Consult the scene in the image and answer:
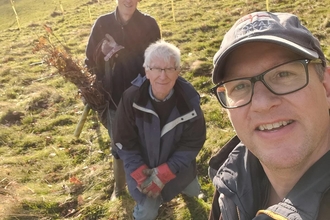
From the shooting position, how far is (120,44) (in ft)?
13.0

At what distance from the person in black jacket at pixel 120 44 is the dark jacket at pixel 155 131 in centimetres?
54

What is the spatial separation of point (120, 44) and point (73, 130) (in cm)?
357

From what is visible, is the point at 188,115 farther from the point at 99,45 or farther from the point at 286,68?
the point at 286,68

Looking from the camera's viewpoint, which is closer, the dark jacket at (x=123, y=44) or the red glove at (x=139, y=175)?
the red glove at (x=139, y=175)

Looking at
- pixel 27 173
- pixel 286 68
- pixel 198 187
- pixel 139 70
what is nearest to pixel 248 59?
pixel 286 68

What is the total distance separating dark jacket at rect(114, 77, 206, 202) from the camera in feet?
11.0

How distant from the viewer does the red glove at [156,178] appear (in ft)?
11.5

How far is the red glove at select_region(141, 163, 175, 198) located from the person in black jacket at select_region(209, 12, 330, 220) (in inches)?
65.9

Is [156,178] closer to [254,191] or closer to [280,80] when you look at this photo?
[254,191]

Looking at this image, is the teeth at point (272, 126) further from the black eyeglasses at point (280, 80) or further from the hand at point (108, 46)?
the hand at point (108, 46)

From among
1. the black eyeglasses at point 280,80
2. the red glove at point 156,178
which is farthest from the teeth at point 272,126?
the red glove at point 156,178

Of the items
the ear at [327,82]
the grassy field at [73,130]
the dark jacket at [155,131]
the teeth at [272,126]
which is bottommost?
the grassy field at [73,130]

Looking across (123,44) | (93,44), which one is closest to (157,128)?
(123,44)

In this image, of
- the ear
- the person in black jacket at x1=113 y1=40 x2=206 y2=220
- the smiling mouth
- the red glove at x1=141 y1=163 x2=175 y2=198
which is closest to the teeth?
the smiling mouth
